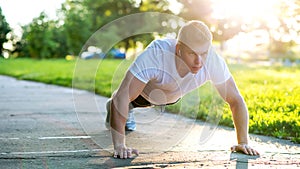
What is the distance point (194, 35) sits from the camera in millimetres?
3725

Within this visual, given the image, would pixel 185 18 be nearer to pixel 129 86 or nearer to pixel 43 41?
pixel 129 86

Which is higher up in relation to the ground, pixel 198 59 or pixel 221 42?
pixel 198 59

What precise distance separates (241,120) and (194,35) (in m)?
0.77

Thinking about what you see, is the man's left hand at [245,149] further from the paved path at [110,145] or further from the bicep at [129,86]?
the bicep at [129,86]

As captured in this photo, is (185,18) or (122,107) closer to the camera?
(122,107)

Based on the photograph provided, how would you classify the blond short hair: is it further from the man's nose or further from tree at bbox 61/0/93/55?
tree at bbox 61/0/93/55

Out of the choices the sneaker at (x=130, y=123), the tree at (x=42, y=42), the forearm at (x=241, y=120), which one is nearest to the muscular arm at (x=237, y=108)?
the forearm at (x=241, y=120)

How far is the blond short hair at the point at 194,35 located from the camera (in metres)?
3.71

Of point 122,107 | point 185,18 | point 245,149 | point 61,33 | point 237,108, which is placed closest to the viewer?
point 122,107

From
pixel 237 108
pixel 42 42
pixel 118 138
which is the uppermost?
pixel 237 108

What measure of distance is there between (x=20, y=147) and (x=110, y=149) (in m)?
0.67

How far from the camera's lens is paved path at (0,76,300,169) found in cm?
360

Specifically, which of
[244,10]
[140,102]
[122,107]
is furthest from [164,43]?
[244,10]

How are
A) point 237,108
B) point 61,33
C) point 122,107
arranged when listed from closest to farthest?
1. point 122,107
2. point 237,108
3. point 61,33
